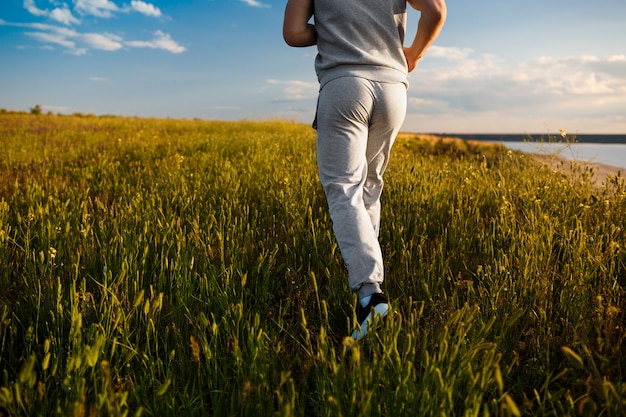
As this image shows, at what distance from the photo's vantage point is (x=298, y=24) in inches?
100.0

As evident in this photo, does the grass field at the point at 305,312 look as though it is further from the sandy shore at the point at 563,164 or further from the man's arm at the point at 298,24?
the man's arm at the point at 298,24

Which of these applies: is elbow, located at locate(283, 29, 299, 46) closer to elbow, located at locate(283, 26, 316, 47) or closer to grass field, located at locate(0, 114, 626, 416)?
elbow, located at locate(283, 26, 316, 47)

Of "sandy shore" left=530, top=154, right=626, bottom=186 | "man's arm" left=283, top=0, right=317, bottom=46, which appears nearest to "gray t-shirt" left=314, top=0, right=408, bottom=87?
"man's arm" left=283, top=0, right=317, bottom=46

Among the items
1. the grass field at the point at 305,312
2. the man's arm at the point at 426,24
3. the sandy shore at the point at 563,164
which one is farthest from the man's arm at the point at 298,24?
the sandy shore at the point at 563,164

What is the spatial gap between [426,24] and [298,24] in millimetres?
710

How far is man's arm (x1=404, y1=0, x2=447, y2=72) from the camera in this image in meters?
2.50

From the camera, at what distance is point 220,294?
228 cm

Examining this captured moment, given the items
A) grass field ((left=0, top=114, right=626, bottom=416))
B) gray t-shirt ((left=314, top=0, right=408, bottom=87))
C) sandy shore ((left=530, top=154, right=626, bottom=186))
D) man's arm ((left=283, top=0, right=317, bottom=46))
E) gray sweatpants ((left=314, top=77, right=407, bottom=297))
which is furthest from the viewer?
sandy shore ((left=530, top=154, right=626, bottom=186))

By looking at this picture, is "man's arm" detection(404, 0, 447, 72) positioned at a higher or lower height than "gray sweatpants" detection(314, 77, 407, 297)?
higher

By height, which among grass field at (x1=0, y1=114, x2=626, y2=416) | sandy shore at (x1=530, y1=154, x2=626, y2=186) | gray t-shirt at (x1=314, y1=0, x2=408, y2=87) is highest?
gray t-shirt at (x1=314, y1=0, x2=408, y2=87)

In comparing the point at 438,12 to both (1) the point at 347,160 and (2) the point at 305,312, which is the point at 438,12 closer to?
(1) the point at 347,160

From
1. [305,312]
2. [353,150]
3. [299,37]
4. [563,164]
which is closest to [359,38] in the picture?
[299,37]

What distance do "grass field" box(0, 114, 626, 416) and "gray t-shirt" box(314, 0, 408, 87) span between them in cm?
104

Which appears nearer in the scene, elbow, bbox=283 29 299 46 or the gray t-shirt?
the gray t-shirt
